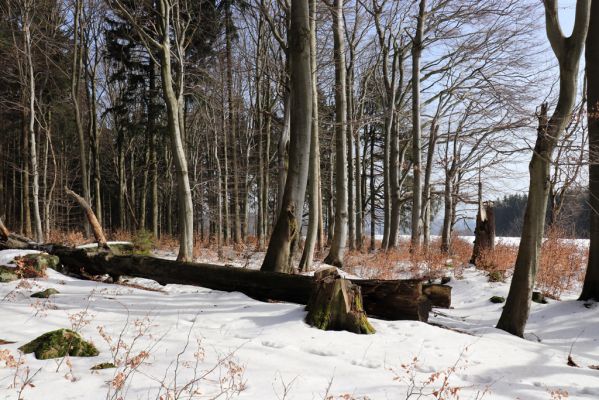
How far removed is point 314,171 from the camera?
9336mm

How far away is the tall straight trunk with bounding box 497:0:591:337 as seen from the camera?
16.3ft

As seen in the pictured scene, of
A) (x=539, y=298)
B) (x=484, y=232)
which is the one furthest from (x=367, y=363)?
(x=484, y=232)

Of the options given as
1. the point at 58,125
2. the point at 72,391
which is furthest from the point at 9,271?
the point at 58,125

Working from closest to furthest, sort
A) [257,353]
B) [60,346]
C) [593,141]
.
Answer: [60,346] < [257,353] < [593,141]

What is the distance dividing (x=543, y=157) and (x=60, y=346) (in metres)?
5.85

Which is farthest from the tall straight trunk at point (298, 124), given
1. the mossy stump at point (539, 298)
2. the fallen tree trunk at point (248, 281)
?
the mossy stump at point (539, 298)

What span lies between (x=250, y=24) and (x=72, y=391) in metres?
17.1

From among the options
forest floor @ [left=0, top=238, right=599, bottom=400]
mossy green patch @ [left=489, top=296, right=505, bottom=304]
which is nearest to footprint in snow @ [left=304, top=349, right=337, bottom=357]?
forest floor @ [left=0, top=238, right=599, bottom=400]

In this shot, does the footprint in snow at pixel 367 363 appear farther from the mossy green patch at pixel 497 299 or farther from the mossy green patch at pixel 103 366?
the mossy green patch at pixel 497 299

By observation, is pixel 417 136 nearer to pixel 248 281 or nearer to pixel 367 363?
pixel 248 281

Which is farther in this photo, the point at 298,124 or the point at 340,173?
the point at 340,173

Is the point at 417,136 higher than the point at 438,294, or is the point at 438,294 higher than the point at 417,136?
the point at 417,136

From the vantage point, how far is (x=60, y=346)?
3.16 meters

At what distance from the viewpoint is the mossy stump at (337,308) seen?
457 centimetres
